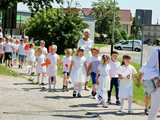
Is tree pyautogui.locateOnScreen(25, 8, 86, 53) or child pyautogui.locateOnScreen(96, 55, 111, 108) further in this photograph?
tree pyautogui.locateOnScreen(25, 8, 86, 53)

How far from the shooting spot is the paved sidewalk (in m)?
13.0

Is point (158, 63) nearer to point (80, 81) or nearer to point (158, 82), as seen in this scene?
point (158, 82)

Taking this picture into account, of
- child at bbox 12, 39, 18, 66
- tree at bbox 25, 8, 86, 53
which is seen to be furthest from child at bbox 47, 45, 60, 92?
tree at bbox 25, 8, 86, 53

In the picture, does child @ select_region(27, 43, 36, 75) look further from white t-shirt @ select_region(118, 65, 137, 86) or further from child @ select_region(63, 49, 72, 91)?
white t-shirt @ select_region(118, 65, 137, 86)

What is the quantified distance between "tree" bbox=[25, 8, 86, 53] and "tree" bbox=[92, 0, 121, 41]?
2276 inches

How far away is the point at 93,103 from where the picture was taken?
15805 millimetres

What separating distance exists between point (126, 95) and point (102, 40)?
99.9m

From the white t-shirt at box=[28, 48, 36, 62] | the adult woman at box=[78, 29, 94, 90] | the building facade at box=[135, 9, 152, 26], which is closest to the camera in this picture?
the adult woman at box=[78, 29, 94, 90]

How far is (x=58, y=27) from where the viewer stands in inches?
1949

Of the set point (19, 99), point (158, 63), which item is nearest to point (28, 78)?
point (19, 99)

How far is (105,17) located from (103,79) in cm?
10255

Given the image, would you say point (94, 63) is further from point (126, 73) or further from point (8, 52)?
point (8, 52)

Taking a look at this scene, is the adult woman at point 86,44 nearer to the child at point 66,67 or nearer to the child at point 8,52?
the child at point 66,67

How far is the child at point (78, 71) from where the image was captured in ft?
57.3
